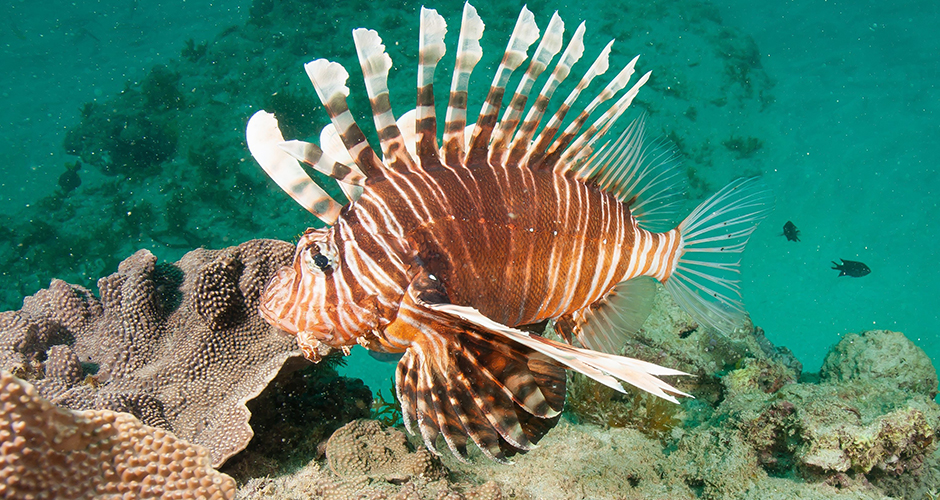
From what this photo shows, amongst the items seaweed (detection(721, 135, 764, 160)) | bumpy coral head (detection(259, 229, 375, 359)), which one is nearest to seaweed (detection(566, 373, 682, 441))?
bumpy coral head (detection(259, 229, 375, 359))

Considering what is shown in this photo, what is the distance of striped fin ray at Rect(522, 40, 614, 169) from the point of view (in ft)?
6.70

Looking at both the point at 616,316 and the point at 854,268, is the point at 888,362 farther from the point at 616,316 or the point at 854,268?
the point at 854,268

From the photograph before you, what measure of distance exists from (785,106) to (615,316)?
29806 mm

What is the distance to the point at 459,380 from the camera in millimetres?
1733

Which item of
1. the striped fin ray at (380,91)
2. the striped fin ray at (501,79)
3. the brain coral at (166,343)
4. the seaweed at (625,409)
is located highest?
the striped fin ray at (501,79)

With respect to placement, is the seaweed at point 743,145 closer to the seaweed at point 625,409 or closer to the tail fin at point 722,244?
the seaweed at point 625,409

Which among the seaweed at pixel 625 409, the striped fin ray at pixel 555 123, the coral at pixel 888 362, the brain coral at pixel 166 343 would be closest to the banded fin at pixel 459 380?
the striped fin ray at pixel 555 123

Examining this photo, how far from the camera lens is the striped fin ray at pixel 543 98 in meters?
2.01

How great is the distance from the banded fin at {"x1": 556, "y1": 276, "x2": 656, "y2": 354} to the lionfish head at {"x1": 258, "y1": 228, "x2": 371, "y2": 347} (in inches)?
48.6

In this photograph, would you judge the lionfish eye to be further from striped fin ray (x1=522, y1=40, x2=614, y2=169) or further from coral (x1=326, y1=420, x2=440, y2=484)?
coral (x1=326, y1=420, x2=440, y2=484)

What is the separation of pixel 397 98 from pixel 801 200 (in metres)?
24.7

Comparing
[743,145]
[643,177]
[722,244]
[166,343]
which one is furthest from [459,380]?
[743,145]

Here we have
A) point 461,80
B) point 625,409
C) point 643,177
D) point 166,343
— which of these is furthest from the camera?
point 625,409

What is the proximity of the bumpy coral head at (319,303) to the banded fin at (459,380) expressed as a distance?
17cm
